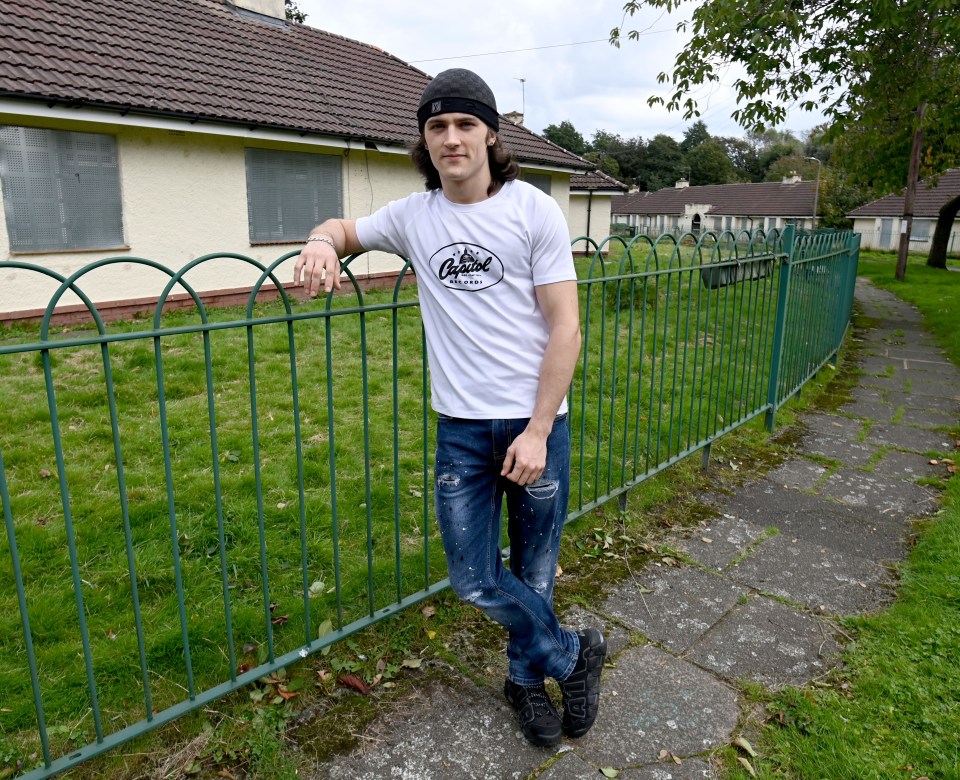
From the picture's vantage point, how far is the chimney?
13.6m

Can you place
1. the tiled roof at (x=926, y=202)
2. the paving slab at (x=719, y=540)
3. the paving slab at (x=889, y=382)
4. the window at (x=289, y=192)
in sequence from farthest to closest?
the tiled roof at (x=926, y=202), the window at (x=289, y=192), the paving slab at (x=889, y=382), the paving slab at (x=719, y=540)

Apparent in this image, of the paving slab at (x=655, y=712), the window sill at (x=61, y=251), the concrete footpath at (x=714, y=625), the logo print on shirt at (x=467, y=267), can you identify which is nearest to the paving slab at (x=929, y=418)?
the concrete footpath at (x=714, y=625)

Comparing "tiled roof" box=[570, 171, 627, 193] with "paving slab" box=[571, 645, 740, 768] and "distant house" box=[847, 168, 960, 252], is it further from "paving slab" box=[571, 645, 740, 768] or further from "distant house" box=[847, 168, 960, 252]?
"distant house" box=[847, 168, 960, 252]

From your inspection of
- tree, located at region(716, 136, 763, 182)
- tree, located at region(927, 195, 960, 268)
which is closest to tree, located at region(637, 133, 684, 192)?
tree, located at region(716, 136, 763, 182)

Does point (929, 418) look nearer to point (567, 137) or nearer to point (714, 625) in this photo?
point (714, 625)

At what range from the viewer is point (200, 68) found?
10.9 m

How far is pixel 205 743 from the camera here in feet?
7.12

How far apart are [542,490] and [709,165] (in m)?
86.7

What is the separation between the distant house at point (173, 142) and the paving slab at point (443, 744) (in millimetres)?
7983

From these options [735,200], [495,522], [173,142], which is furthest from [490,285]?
[735,200]

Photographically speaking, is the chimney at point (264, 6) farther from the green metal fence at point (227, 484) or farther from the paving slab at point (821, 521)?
the paving slab at point (821, 521)

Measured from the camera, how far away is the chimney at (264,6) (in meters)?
13.6

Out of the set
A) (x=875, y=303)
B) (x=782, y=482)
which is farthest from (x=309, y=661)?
(x=875, y=303)

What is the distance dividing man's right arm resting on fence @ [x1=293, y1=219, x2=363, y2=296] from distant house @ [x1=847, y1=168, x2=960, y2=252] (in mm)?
44747
